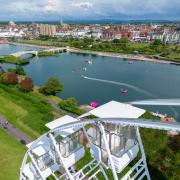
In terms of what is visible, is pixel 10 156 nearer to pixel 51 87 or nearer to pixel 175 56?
pixel 51 87

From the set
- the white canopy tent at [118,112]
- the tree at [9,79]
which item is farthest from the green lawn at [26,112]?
the white canopy tent at [118,112]

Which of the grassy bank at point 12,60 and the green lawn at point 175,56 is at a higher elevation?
the green lawn at point 175,56

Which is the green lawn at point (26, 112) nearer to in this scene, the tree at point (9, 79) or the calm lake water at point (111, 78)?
the tree at point (9, 79)

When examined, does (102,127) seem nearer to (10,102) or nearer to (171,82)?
(10,102)

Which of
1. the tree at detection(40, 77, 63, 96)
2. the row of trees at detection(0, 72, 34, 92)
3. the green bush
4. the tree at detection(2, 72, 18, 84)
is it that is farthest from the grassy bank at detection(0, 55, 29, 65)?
the green bush

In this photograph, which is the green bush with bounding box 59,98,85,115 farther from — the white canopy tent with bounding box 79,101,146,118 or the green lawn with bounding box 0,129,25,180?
the white canopy tent with bounding box 79,101,146,118

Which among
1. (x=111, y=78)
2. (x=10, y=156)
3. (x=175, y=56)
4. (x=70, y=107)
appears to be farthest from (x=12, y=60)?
(x=10, y=156)

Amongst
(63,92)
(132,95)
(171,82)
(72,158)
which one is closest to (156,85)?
(171,82)
